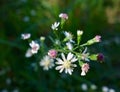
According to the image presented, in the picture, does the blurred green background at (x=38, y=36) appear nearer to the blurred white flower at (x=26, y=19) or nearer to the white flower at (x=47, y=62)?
the blurred white flower at (x=26, y=19)

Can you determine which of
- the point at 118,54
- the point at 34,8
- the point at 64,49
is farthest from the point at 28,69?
the point at 64,49

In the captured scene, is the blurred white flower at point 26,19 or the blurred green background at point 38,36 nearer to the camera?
the blurred green background at point 38,36

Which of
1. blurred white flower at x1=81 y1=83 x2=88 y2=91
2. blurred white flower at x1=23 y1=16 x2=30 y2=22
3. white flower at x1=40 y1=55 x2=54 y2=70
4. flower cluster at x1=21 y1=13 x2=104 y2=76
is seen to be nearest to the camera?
flower cluster at x1=21 y1=13 x2=104 y2=76

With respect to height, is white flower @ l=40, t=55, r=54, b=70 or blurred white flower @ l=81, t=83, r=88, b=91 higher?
blurred white flower @ l=81, t=83, r=88, b=91

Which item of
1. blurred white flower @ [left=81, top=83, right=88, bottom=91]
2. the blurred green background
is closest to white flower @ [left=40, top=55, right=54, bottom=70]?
the blurred green background

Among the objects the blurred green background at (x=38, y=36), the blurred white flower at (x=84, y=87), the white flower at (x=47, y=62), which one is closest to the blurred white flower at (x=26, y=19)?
the blurred green background at (x=38, y=36)

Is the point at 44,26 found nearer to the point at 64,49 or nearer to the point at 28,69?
the point at 28,69

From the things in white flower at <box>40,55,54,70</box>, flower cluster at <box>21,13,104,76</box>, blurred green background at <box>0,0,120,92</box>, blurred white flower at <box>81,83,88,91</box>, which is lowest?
flower cluster at <box>21,13,104,76</box>

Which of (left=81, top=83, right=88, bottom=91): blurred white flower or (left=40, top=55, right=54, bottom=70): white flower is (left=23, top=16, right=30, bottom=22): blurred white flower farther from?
(left=40, top=55, right=54, bottom=70): white flower

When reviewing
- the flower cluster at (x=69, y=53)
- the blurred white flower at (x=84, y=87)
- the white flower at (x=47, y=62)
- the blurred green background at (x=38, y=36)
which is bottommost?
the flower cluster at (x=69, y=53)
